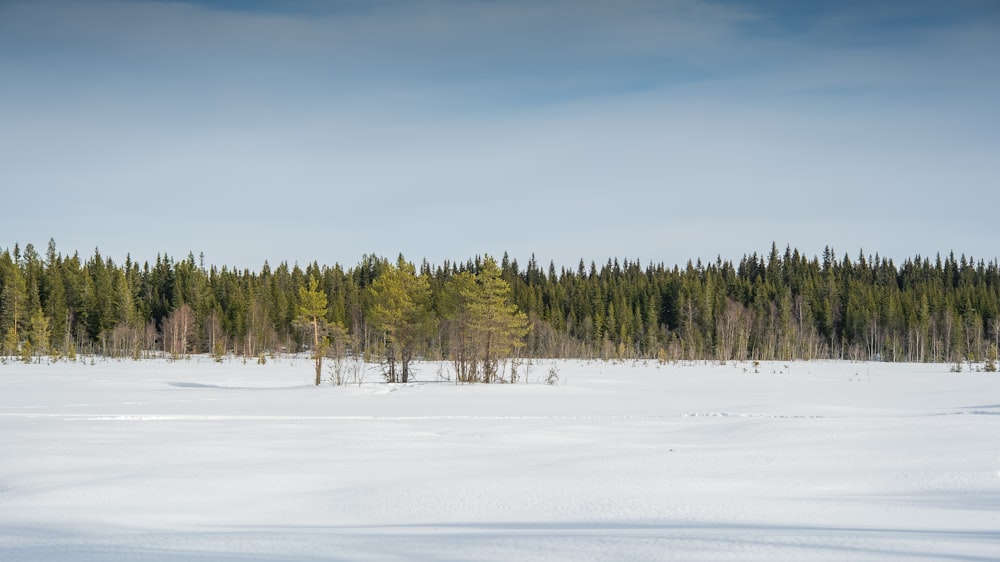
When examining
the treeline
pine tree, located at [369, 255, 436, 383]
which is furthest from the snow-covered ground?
the treeline

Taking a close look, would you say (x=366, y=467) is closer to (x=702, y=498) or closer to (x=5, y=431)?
(x=702, y=498)

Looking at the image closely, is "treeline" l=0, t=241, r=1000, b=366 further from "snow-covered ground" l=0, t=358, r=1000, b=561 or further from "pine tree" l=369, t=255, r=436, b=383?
"snow-covered ground" l=0, t=358, r=1000, b=561

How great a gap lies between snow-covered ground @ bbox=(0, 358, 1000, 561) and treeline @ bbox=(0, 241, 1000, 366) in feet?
156

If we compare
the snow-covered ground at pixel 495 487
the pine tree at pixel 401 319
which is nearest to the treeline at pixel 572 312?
the pine tree at pixel 401 319

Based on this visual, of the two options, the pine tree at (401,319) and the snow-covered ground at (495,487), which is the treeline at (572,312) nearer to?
the pine tree at (401,319)

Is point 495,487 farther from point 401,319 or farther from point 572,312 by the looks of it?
point 572,312

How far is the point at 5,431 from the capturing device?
14602 millimetres

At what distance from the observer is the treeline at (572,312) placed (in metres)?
76.1

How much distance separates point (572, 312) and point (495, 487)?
9201cm

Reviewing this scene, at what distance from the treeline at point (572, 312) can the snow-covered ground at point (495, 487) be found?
1867 inches

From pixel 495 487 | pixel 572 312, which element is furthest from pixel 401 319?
pixel 572 312

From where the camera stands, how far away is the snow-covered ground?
5801 mm

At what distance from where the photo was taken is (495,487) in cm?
883

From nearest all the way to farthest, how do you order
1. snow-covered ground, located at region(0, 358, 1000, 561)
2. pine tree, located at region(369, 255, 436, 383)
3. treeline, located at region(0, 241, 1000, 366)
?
snow-covered ground, located at region(0, 358, 1000, 561), pine tree, located at region(369, 255, 436, 383), treeline, located at region(0, 241, 1000, 366)
